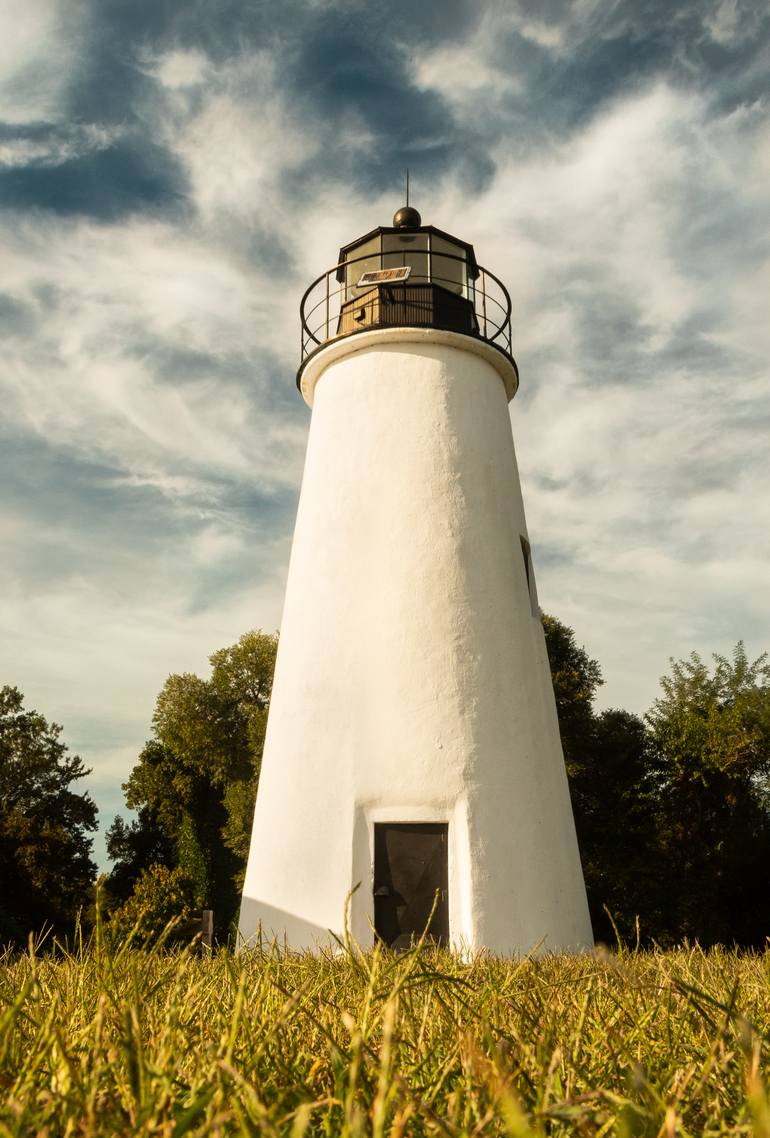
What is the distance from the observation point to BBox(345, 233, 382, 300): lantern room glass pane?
1359 centimetres

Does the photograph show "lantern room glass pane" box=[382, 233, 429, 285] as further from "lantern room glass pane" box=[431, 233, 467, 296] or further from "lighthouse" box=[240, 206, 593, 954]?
"lighthouse" box=[240, 206, 593, 954]

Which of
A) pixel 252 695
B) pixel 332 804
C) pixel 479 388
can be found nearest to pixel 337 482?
pixel 479 388

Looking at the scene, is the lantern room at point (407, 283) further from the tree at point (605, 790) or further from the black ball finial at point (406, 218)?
the tree at point (605, 790)

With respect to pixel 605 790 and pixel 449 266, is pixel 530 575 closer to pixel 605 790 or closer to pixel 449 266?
pixel 449 266

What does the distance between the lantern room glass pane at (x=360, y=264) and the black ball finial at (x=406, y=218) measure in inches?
17.7

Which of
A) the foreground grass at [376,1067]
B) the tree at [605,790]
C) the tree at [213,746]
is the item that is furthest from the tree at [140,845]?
the foreground grass at [376,1067]

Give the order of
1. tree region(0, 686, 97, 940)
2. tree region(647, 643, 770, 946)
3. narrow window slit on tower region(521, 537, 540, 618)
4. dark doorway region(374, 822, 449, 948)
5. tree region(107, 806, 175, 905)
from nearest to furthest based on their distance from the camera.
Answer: dark doorway region(374, 822, 449, 948)
narrow window slit on tower region(521, 537, 540, 618)
tree region(647, 643, 770, 946)
tree region(0, 686, 97, 940)
tree region(107, 806, 175, 905)

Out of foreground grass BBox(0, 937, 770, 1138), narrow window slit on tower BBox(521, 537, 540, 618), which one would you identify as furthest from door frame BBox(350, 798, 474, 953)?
foreground grass BBox(0, 937, 770, 1138)

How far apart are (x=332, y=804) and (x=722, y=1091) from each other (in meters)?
8.70

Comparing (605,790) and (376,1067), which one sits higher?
(605,790)

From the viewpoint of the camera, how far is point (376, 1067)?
1574 millimetres

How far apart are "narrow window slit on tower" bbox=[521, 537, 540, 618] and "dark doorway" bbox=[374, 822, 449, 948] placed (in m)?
3.57

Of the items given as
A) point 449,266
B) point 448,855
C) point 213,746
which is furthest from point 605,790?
point 213,746

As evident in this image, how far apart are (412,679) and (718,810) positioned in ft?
36.9
